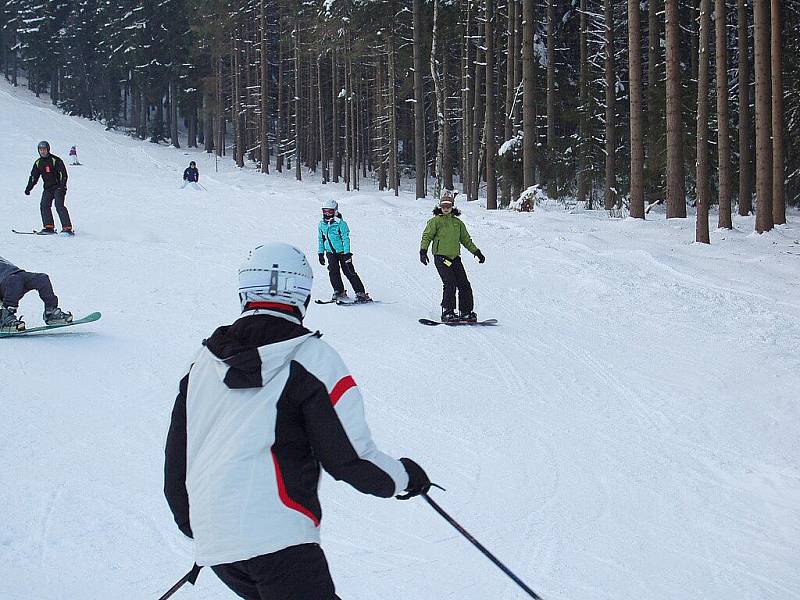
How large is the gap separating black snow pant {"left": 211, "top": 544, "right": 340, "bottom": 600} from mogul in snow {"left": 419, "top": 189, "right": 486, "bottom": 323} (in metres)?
8.70

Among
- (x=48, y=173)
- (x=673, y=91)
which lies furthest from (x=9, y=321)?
(x=673, y=91)

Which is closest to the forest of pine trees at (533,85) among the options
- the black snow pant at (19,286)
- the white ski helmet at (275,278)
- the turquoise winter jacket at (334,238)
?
the turquoise winter jacket at (334,238)

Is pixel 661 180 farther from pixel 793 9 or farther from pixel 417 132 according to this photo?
pixel 417 132

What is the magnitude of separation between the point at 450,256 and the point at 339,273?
2065mm

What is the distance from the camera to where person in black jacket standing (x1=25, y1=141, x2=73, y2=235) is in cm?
1628

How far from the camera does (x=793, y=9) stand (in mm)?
21828

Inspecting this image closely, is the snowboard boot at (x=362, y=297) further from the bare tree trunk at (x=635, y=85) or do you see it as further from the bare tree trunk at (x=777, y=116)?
the bare tree trunk at (x=777, y=116)

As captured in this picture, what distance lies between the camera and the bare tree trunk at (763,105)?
1694 centimetres

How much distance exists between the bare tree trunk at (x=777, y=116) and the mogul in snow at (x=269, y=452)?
18.5 meters

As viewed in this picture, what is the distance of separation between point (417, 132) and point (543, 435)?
24.0 m

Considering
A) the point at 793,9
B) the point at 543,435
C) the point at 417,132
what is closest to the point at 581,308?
the point at 543,435

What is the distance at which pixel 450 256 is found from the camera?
11.3 metres

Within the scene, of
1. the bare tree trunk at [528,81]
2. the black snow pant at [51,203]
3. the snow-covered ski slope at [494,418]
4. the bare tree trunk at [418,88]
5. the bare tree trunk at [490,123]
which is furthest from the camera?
the bare tree trunk at [418,88]

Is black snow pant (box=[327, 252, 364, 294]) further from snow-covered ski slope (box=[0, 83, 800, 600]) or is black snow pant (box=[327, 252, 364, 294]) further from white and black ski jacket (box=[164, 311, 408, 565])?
white and black ski jacket (box=[164, 311, 408, 565])
